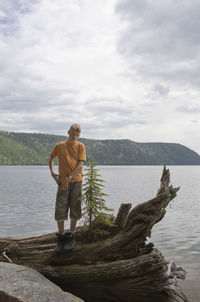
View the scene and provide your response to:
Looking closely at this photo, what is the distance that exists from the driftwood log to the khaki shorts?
3.75 ft

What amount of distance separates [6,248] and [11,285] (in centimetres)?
257

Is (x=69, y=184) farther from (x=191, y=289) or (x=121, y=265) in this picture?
(x=191, y=289)

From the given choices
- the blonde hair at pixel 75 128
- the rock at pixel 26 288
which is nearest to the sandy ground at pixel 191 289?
the rock at pixel 26 288

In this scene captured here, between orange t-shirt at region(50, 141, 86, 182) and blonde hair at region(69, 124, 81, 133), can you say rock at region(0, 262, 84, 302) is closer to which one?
orange t-shirt at region(50, 141, 86, 182)

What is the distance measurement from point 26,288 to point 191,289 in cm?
683

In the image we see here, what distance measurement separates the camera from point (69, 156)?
9344 millimetres

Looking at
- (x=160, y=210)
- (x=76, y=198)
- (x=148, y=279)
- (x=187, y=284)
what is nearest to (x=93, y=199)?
(x=76, y=198)

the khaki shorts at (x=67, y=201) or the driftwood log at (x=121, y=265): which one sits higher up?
the khaki shorts at (x=67, y=201)

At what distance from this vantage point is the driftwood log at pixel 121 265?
873 centimetres

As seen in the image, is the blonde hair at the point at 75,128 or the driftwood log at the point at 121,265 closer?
the driftwood log at the point at 121,265

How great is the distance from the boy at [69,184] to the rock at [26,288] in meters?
1.16

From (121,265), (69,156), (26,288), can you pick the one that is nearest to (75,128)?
(69,156)

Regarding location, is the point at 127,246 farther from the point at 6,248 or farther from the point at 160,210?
the point at 6,248

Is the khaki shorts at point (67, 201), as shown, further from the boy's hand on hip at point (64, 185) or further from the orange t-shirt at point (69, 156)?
the orange t-shirt at point (69, 156)
